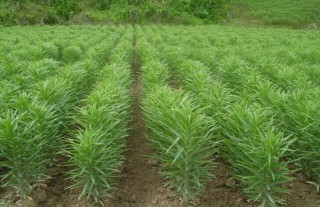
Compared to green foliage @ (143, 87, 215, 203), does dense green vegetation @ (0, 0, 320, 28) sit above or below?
below

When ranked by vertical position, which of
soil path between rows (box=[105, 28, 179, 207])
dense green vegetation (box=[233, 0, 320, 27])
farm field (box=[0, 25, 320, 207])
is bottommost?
dense green vegetation (box=[233, 0, 320, 27])

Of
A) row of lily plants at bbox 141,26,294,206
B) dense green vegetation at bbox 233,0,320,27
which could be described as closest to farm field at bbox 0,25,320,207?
row of lily plants at bbox 141,26,294,206

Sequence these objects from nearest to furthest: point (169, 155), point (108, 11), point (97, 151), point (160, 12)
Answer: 1. point (97, 151)
2. point (169, 155)
3. point (160, 12)
4. point (108, 11)

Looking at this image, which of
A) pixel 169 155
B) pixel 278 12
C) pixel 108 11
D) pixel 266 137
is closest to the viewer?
pixel 266 137

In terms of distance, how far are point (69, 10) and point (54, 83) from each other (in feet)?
87.2

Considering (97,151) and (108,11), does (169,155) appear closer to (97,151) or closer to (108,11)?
(97,151)

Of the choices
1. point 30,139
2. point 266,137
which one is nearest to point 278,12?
point 266,137

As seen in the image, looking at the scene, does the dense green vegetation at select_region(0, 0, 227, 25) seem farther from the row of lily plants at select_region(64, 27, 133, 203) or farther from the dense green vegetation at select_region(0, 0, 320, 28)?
the row of lily plants at select_region(64, 27, 133, 203)

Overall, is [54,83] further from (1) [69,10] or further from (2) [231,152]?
(1) [69,10]

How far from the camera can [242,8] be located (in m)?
32.9

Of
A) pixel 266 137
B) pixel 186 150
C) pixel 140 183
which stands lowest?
pixel 140 183

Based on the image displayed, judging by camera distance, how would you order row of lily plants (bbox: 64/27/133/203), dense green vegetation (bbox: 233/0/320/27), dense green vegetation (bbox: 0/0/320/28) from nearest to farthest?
row of lily plants (bbox: 64/27/133/203) < dense green vegetation (bbox: 0/0/320/28) < dense green vegetation (bbox: 233/0/320/27)

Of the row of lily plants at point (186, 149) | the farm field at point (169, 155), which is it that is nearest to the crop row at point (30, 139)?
the farm field at point (169, 155)

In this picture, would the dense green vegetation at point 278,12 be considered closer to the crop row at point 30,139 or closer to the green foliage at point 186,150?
the crop row at point 30,139
